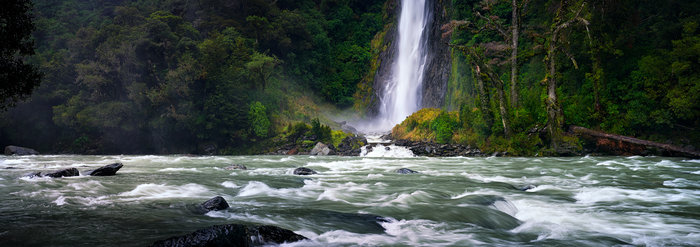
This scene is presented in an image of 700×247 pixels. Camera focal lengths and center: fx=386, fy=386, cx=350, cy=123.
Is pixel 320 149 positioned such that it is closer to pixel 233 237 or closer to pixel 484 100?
pixel 484 100

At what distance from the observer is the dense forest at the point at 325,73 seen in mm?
17359

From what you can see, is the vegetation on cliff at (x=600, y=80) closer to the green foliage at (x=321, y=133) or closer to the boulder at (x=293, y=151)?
the green foliage at (x=321, y=133)

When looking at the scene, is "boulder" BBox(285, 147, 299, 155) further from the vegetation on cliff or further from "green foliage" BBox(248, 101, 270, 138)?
the vegetation on cliff

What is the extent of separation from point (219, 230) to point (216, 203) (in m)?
2.59

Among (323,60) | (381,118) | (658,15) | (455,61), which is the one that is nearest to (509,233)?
(658,15)

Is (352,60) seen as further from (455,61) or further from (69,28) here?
(69,28)

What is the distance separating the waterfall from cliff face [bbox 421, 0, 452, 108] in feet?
2.50

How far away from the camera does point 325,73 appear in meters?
46.1

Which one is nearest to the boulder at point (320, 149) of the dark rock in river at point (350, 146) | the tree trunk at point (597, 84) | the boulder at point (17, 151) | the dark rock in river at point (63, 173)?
the dark rock in river at point (350, 146)

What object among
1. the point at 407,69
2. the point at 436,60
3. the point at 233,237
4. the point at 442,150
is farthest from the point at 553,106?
the point at 407,69

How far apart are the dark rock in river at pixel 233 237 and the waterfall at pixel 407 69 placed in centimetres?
3158

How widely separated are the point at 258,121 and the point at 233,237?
1009 inches

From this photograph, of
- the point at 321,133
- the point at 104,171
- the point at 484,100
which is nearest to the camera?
the point at 104,171

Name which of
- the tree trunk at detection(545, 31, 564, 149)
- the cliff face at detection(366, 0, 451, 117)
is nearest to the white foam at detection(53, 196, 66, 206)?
the tree trunk at detection(545, 31, 564, 149)
